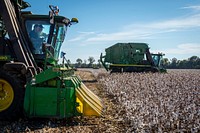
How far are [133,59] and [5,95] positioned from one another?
21574mm

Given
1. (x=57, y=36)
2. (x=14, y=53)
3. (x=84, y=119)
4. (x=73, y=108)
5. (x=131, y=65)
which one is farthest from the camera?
(x=131, y=65)

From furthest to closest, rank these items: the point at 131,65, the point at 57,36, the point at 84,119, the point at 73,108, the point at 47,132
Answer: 1. the point at 131,65
2. the point at 57,36
3. the point at 84,119
4. the point at 73,108
5. the point at 47,132

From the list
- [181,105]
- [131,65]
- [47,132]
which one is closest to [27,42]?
[47,132]

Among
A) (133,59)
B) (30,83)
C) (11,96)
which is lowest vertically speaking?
(11,96)

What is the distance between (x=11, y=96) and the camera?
603 centimetres

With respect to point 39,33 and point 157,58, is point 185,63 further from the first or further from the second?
point 39,33

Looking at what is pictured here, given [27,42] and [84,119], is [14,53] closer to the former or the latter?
[27,42]

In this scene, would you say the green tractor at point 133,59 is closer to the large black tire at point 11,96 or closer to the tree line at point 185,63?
the large black tire at point 11,96

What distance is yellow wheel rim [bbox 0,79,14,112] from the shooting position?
6.02m

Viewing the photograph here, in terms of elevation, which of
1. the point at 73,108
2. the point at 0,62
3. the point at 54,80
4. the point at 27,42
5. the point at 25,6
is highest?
the point at 25,6

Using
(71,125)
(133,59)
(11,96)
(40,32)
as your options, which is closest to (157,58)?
(133,59)

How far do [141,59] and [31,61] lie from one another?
21087 millimetres

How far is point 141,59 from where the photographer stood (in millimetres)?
26766

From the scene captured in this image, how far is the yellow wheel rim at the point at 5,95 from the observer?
19.7 feet
